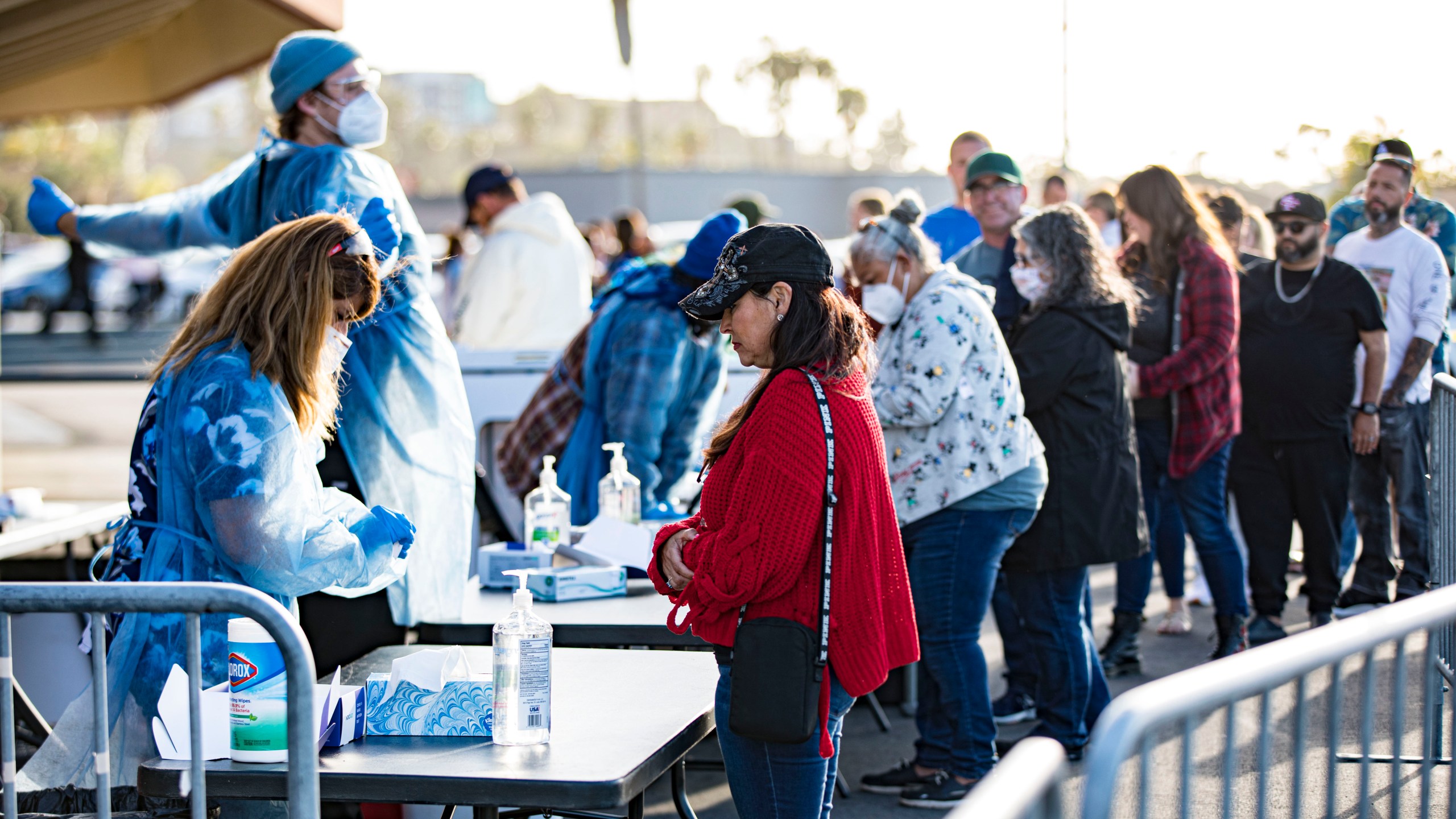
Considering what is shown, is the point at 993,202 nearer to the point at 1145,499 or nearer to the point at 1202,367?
the point at 1202,367

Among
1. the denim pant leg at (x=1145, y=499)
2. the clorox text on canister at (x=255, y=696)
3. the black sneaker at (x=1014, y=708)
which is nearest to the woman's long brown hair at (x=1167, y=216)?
the denim pant leg at (x=1145, y=499)

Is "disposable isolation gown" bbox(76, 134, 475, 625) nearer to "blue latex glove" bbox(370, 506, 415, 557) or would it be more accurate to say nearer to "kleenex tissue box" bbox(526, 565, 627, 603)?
"kleenex tissue box" bbox(526, 565, 627, 603)

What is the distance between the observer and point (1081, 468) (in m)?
4.38

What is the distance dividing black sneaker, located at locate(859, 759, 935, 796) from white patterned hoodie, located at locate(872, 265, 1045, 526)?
91 centimetres

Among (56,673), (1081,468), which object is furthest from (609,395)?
(56,673)

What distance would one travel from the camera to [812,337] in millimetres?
2498

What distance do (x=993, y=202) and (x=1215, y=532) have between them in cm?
Answer: 166

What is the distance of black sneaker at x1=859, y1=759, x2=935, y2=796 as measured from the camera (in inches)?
172

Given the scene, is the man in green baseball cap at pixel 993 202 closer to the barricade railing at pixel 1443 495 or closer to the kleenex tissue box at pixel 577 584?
the barricade railing at pixel 1443 495

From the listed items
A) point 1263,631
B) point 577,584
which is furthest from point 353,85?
point 1263,631

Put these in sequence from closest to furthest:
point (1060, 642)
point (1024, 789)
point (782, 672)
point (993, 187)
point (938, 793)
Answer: point (1024, 789)
point (782, 672)
point (938, 793)
point (1060, 642)
point (993, 187)

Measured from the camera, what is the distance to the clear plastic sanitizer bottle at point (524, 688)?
7.96 feet

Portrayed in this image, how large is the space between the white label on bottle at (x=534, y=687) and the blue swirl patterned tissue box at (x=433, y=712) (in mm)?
91

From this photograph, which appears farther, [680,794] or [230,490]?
[680,794]
